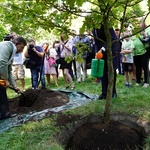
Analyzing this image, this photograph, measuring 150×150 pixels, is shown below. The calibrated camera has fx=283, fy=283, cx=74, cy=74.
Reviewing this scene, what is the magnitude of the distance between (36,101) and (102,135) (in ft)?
7.52

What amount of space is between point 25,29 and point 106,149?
6.09 feet

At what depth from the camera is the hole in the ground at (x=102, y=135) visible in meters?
3.64

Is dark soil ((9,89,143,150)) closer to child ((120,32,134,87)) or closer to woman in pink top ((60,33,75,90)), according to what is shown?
child ((120,32,134,87))

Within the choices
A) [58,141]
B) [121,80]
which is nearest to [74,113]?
[58,141]

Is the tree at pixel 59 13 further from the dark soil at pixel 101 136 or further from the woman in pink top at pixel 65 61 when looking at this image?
the woman in pink top at pixel 65 61

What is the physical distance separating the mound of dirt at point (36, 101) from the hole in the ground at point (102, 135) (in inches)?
54.4

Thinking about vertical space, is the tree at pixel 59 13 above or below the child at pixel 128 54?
above

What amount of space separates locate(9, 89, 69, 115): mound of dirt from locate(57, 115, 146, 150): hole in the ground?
1382 mm

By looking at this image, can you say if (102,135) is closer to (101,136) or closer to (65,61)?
(101,136)

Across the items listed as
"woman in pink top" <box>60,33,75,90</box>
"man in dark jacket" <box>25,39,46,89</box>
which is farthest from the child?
"man in dark jacket" <box>25,39,46,89</box>

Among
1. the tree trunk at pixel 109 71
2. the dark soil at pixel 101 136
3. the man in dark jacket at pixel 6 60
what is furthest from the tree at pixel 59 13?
the man in dark jacket at pixel 6 60

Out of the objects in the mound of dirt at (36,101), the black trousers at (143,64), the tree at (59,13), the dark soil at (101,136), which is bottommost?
the dark soil at (101,136)

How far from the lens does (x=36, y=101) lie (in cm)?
577

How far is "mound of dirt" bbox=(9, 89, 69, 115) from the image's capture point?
18.0 ft
